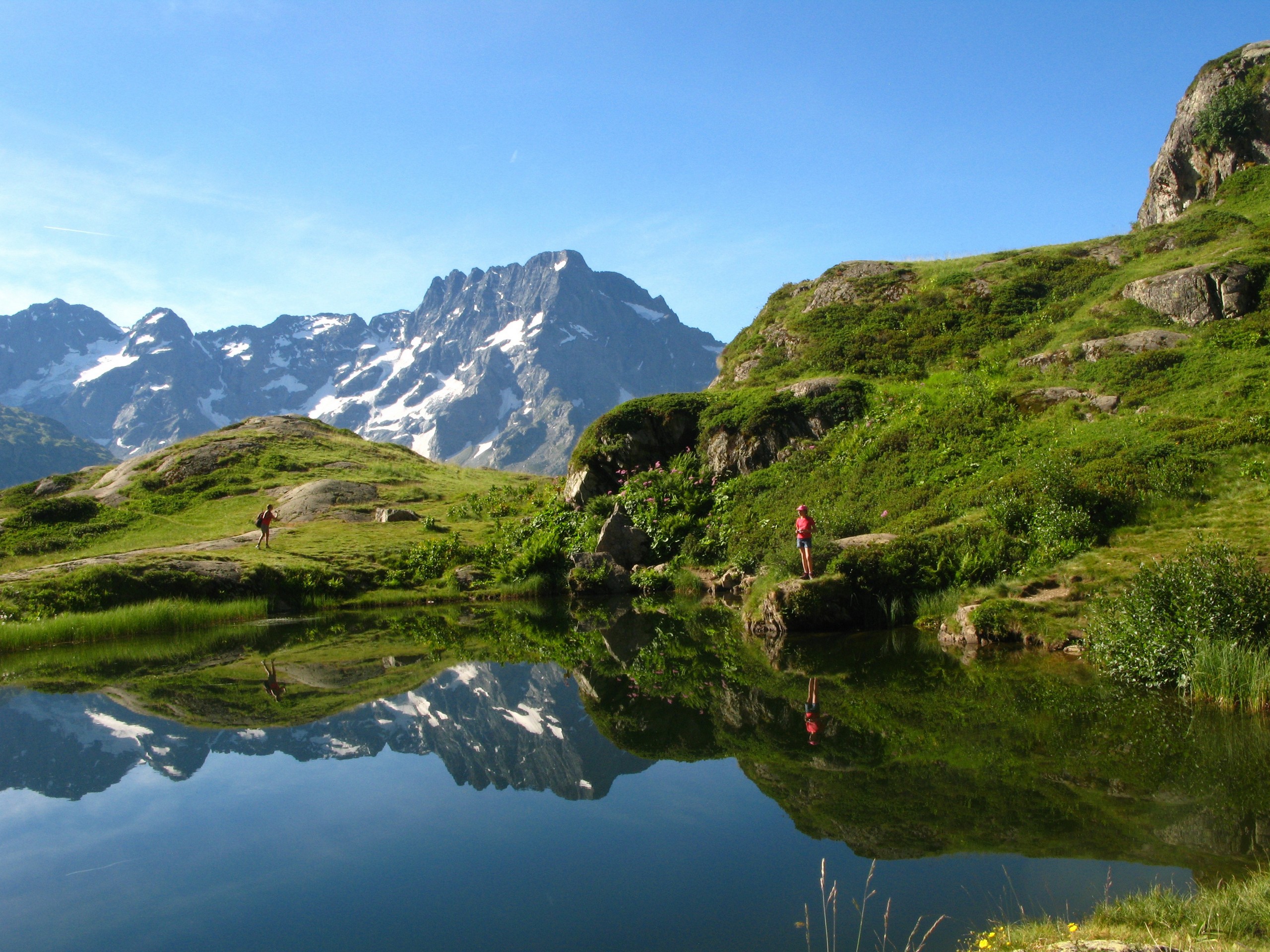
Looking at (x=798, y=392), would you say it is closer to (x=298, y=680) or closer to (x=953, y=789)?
(x=298, y=680)

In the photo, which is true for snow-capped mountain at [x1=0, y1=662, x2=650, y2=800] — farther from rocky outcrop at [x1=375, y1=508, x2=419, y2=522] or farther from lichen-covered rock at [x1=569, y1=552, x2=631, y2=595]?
rocky outcrop at [x1=375, y1=508, x2=419, y2=522]

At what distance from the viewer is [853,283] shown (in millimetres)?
43281

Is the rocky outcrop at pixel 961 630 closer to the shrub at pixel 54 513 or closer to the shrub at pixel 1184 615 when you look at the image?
the shrub at pixel 1184 615

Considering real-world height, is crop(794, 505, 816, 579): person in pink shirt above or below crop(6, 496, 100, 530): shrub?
below

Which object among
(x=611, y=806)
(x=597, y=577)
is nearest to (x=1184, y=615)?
(x=611, y=806)

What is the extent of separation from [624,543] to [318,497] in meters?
18.9

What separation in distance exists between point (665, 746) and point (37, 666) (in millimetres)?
16278

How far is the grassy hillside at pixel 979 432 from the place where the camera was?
57.6 ft

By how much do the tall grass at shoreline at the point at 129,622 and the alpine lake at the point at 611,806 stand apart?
8186mm

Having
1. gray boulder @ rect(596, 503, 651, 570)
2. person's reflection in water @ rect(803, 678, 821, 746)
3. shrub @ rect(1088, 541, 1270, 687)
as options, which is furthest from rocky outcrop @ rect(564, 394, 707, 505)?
shrub @ rect(1088, 541, 1270, 687)

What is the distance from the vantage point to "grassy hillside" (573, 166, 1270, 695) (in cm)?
1755

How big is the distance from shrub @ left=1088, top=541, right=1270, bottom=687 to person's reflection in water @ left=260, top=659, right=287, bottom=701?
13797 mm

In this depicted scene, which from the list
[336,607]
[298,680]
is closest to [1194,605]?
[298,680]

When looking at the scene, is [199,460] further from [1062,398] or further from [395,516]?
[1062,398]
